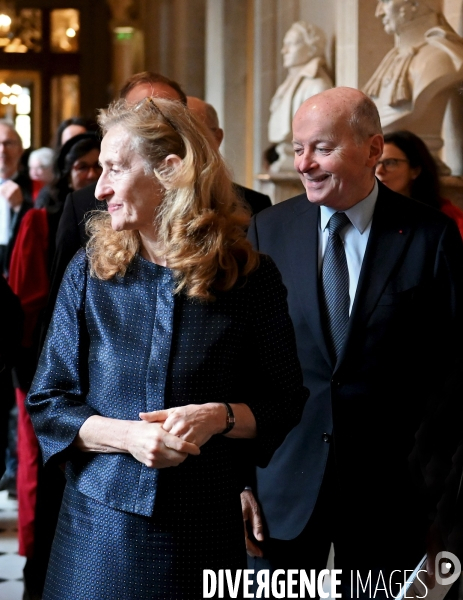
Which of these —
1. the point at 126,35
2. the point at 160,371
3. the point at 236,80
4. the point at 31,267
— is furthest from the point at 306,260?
the point at 126,35

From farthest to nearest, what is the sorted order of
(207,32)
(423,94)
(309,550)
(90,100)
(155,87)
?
1. (90,100)
2. (207,32)
3. (423,94)
4. (155,87)
5. (309,550)

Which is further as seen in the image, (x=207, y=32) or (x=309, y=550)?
(x=207, y=32)

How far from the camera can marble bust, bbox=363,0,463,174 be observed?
541 centimetres

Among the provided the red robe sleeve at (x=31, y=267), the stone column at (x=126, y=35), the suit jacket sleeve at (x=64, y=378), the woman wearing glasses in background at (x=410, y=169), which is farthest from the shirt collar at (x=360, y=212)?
the stone column at (x=126, y=35)

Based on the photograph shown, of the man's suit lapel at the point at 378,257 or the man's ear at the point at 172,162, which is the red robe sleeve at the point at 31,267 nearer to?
the man's suit lapel at the point at 378,257

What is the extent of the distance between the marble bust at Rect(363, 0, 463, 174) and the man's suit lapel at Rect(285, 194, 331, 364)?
2.48 metres

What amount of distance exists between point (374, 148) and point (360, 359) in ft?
2.17

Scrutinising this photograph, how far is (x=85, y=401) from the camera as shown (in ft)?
7.86

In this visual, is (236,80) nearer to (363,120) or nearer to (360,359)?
(363,120)

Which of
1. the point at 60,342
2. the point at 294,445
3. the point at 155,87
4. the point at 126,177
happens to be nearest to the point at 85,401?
the point at 60,342

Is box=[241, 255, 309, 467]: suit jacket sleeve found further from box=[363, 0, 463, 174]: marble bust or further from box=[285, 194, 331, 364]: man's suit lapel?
box=[363, 0, 463, 174]: marble bust

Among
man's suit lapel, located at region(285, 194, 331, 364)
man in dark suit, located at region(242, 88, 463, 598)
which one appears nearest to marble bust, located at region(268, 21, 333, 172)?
man's suit lapel, located at region(285, 194, 331, 364)

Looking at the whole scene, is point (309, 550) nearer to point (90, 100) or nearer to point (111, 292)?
point (111, 292)

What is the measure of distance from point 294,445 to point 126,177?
1.07m
